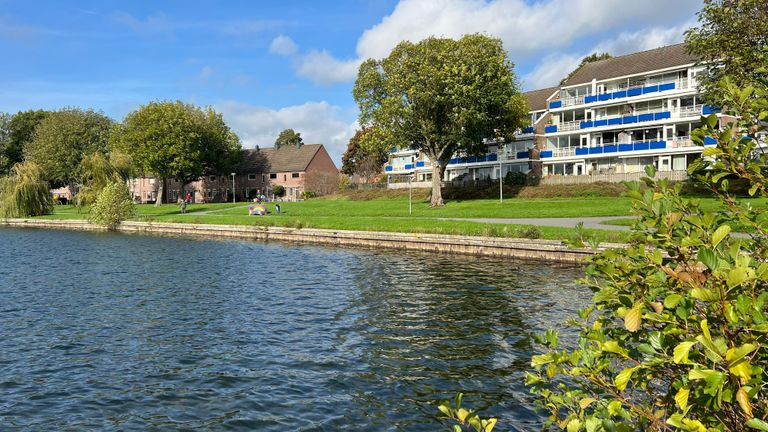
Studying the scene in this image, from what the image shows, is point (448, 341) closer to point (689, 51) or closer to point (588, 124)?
point (689, 51)

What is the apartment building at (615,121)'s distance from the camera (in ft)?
197

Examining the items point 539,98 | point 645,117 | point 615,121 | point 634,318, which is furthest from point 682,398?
point 539,98

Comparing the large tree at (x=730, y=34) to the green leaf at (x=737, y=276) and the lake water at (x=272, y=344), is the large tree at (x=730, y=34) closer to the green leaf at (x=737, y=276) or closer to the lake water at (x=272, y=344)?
the lake water at (x=272, y=344)

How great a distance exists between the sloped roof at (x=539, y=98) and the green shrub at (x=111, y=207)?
53274 millimetres

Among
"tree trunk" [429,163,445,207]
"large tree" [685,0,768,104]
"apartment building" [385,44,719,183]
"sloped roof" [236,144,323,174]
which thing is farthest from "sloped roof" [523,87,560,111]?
"sloped roof" [236,144,323,174]

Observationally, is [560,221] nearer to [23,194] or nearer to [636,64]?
[636,64]

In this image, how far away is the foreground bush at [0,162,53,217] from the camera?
60875 mm

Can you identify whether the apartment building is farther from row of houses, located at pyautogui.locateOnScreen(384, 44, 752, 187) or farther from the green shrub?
the green shrub

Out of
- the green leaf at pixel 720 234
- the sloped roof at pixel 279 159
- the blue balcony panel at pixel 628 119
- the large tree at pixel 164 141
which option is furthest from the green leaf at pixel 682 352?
the sloped roof at pixel 279 159

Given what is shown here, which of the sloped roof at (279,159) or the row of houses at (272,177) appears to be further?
the sloped roof at (279,159)

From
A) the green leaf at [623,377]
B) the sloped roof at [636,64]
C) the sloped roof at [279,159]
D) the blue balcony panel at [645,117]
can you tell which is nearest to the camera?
the green leaf at [623,377]

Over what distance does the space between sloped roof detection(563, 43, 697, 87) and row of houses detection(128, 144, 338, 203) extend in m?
50.5

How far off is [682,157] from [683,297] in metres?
64.8

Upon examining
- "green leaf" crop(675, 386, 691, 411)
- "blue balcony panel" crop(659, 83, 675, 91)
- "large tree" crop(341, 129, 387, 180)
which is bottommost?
"green leaf" crop(675, 386, 691, 411)
